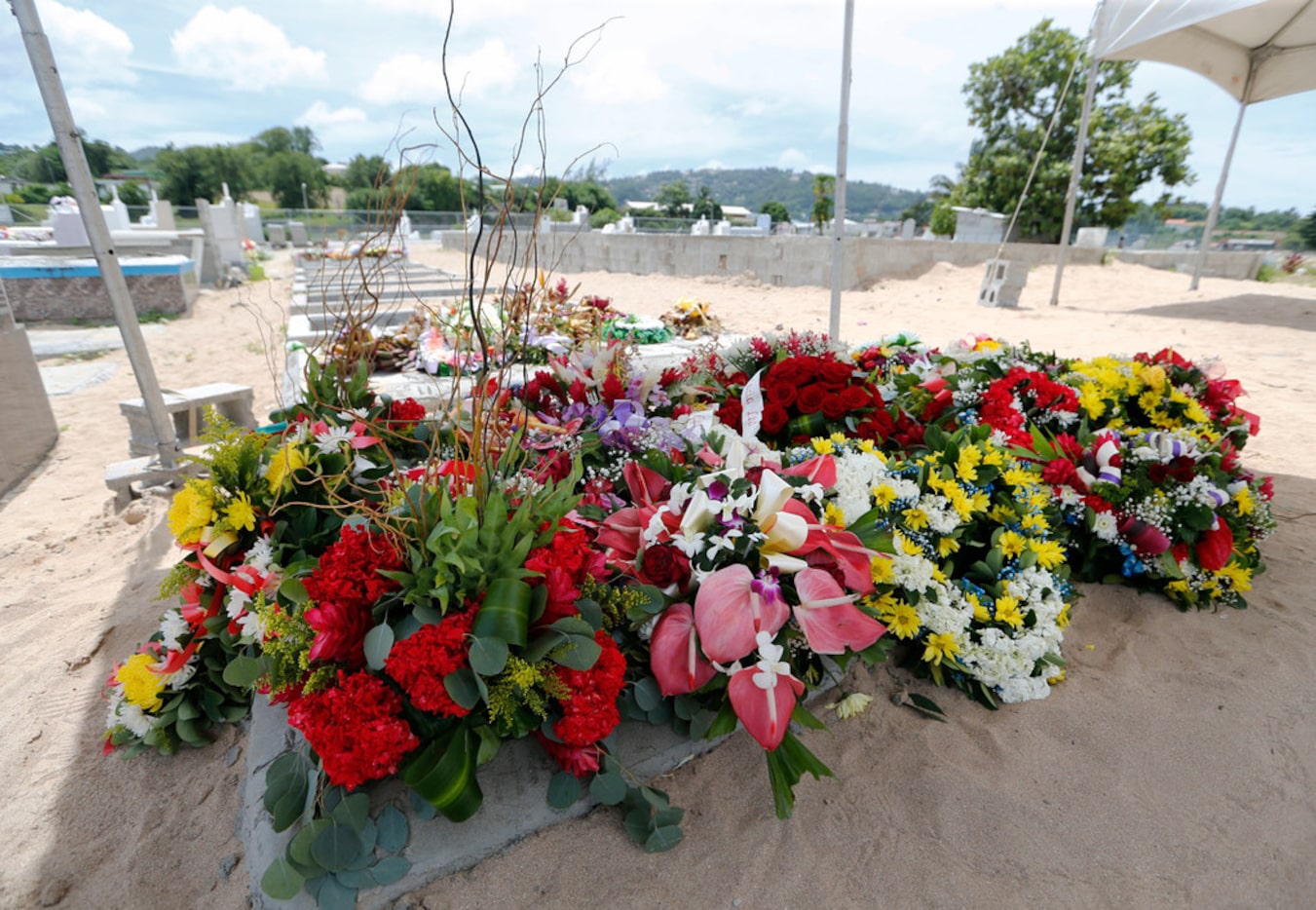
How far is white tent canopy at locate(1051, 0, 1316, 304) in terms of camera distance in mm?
7723

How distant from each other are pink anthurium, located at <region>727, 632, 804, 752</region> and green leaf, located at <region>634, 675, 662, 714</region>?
24 centimetres

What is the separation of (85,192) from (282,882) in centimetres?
357

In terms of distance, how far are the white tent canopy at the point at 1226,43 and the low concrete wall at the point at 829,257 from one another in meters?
3.52

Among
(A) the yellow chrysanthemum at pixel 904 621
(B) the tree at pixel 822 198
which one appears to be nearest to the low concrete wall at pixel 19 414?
(A) the yellow chrysanthemum at pixel 904 621

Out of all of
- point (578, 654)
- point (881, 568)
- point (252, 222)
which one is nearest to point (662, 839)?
point (578, 654)

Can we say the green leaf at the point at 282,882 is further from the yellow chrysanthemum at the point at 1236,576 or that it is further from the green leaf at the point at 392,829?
the yellow chrysanthemum at the point at 1236,576

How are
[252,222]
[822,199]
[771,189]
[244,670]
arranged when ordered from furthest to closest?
[771,189], [822,199], [252,222], [244,670]

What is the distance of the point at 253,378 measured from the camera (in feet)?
22.2

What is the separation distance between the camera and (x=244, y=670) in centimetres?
137

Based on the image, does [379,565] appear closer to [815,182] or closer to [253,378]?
[253,378]

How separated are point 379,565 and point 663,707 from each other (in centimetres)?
71

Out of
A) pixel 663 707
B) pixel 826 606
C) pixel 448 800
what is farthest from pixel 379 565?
pixel 826 606

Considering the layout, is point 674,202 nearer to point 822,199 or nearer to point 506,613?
point 822,199

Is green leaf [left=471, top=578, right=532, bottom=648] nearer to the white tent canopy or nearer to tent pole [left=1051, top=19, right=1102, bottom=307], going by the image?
the white tent canopy
